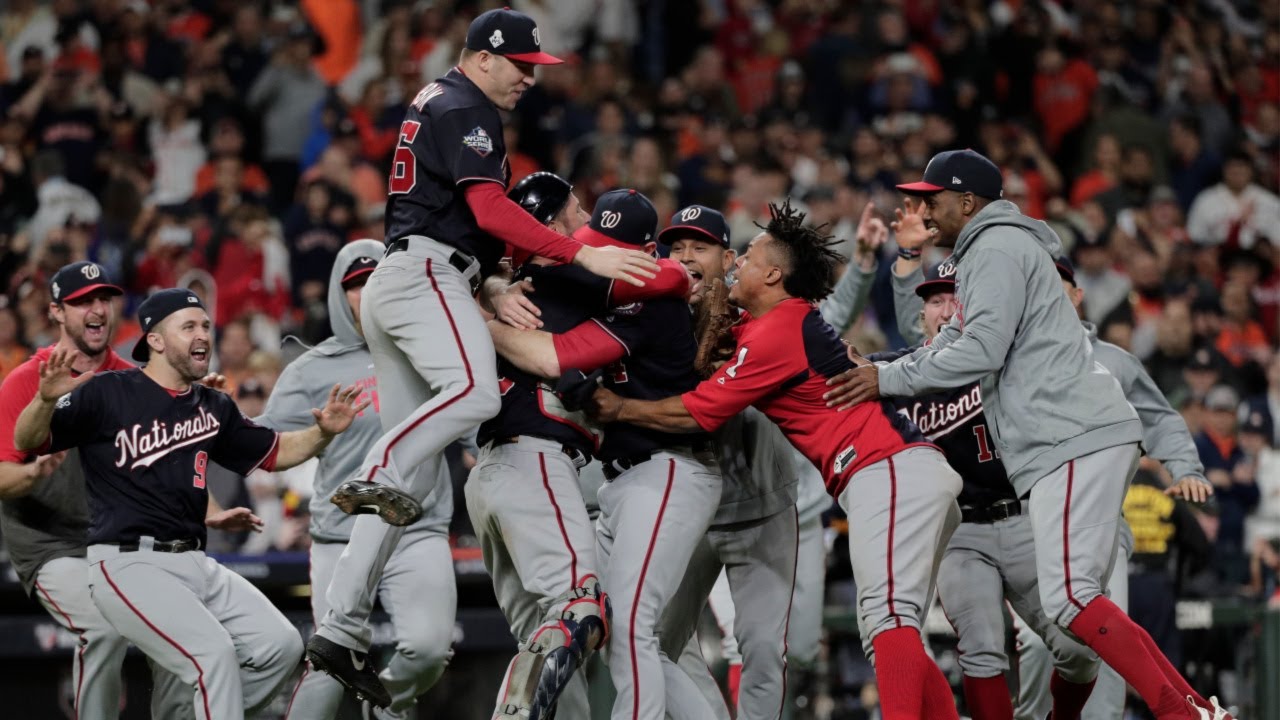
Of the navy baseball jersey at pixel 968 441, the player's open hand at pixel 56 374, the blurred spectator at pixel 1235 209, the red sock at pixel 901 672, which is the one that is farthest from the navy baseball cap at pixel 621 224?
the blurred spectator at pixel 1235 209

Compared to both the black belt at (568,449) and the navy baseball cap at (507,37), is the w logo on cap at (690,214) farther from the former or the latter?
the black belt at (568,449)

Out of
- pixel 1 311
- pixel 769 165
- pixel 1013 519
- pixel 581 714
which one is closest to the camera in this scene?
pixel 581 714

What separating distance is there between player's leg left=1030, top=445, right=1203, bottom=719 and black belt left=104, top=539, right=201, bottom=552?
3.29 meters

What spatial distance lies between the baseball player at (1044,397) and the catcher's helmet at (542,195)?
137 centimetres

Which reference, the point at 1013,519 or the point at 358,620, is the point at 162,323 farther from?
the point at 1013,519

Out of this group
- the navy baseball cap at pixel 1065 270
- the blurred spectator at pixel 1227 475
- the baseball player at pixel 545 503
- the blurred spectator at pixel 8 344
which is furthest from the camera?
the blurred spectator at pixel 1227 475

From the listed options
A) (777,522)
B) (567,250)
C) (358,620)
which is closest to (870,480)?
(777,522)

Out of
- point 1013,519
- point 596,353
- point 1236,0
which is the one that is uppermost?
point 596,353

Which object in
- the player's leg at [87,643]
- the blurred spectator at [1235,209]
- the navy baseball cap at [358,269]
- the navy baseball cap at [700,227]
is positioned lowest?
the blurred spectator at [1235,209]

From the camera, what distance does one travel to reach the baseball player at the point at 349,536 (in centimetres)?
720

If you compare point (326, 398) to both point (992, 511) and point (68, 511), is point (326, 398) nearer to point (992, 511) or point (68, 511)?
point (68, 511)

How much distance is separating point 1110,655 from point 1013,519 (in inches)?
42.7

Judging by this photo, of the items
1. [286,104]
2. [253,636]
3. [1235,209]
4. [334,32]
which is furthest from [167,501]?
A: [1235,209]

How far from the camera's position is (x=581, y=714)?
21.6 ft
